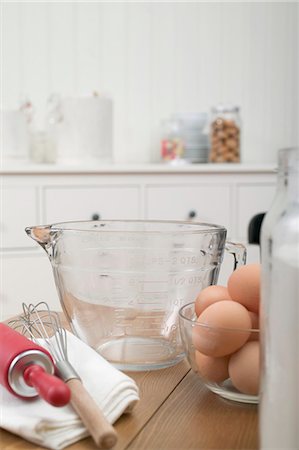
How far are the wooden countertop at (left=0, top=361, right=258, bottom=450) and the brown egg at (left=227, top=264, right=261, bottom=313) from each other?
9 centimetres

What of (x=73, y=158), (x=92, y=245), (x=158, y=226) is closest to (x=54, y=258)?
(x=92, y=245)

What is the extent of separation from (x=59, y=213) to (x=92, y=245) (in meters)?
1.47

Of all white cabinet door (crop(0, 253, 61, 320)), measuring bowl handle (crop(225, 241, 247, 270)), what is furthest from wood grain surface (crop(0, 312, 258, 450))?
white cabinet door (crop(0, 253, 61, 320))

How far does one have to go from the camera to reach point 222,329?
584 mm

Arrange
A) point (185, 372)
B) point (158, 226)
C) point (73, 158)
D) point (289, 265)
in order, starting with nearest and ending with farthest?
point (289, 265), point (185, 372), point (158, 226), point (73, 158)

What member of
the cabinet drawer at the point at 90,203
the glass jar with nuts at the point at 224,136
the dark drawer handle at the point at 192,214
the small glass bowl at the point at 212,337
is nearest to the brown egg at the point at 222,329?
the small glass bowl at the point at 212,337

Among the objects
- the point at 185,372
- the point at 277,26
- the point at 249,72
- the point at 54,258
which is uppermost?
the point at 277,26

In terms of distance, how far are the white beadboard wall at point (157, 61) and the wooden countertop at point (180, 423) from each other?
201 centimetres

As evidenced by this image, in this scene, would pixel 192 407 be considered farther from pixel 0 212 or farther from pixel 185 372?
pixel 0 212

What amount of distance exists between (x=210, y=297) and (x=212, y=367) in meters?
0.07

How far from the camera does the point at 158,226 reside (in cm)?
87

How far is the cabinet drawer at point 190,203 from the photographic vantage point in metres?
2.28

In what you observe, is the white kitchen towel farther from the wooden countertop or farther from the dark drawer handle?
the dark drawer handle

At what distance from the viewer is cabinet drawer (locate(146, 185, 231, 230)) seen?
2.28 meters
